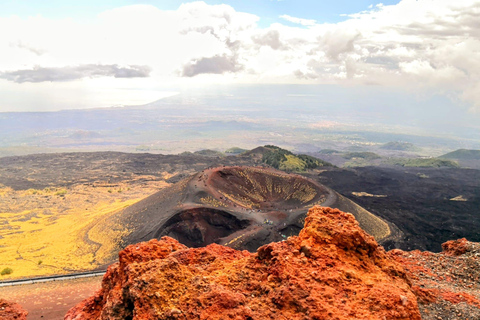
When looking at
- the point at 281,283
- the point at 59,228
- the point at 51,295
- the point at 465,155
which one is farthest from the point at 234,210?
the point at 465,155

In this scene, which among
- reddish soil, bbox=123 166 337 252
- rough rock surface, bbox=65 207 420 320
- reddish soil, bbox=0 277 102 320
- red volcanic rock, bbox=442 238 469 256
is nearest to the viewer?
rough rock surface, bbox=65 207 420 320

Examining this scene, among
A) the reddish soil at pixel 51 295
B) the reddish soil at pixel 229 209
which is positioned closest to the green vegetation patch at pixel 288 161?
the reddish soil at pixel 229 209

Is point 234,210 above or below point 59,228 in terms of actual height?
above

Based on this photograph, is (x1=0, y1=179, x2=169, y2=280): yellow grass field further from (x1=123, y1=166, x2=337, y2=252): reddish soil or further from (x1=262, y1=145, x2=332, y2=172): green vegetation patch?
(x1=262, y1=145, x2=332, y2=172): green vegetation patch

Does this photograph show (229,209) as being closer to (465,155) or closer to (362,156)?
(362,156)

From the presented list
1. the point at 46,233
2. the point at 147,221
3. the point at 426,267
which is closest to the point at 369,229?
the point at 147,221

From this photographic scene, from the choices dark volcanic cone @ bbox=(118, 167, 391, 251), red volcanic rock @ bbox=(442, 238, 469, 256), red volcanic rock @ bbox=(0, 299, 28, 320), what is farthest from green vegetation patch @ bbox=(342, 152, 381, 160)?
red volcanic rock @ bbox=(0, 299, 28, 320)

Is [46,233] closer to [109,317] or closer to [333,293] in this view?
[109,317]
